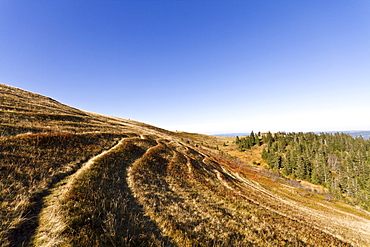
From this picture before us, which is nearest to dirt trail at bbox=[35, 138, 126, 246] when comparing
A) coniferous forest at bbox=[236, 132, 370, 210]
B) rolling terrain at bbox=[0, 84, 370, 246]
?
rolling terrain at bbox=[0, 84, 370, 246]

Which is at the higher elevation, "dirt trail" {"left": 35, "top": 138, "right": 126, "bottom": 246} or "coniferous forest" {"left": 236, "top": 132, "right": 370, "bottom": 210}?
"dirt trail" {"left": 35, "top": 138, "right": 126, "bottom": 246}

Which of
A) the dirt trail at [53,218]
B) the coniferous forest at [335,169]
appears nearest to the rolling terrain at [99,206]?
the dirt trail at [53,218]

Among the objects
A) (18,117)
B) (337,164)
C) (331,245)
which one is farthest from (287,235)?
(337,164)

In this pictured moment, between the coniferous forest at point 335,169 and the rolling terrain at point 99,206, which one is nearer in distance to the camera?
the rolling terrain at point 99,206

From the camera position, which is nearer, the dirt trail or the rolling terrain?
the dirt trail

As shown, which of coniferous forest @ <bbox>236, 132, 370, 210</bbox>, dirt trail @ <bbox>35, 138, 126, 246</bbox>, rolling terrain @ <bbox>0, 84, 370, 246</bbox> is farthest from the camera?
coniferous forest @ <bbox>236, 132, 370, 210</bbox>

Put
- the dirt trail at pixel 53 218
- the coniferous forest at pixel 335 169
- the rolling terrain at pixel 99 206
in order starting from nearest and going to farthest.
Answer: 1. the dirt trail at pixel 53 218
2. the rolling terrain at pixel 99 206
3. the coniferous forest at pixel 335 169

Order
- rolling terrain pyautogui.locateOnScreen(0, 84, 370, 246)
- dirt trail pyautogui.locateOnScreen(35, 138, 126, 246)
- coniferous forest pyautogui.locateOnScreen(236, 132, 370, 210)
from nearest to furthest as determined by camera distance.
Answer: dirt trail pyautogui.locateOnScreen(35, 138, 126, 246), rolling terrain pyautogui.locateOnScreen(0, 84, 370, 246), coniferous forest pyautogui.locateOnScreen(236, 132, 370, 210)

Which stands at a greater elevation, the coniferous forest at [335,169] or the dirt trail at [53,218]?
the dirt trail at [53,218]

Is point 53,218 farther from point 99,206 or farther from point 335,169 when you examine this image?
point 335,169

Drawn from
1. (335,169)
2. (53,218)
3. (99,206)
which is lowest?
(335,169)

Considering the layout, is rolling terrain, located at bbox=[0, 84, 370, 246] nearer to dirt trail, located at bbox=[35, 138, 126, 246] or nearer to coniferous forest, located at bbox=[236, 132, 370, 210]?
dirt trail, located at bbox=[35, 138, 126, 246]

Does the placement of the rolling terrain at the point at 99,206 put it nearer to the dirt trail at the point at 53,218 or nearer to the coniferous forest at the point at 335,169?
the dirt trail at the point at 53,218

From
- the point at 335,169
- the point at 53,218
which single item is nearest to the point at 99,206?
the point at 53,218
